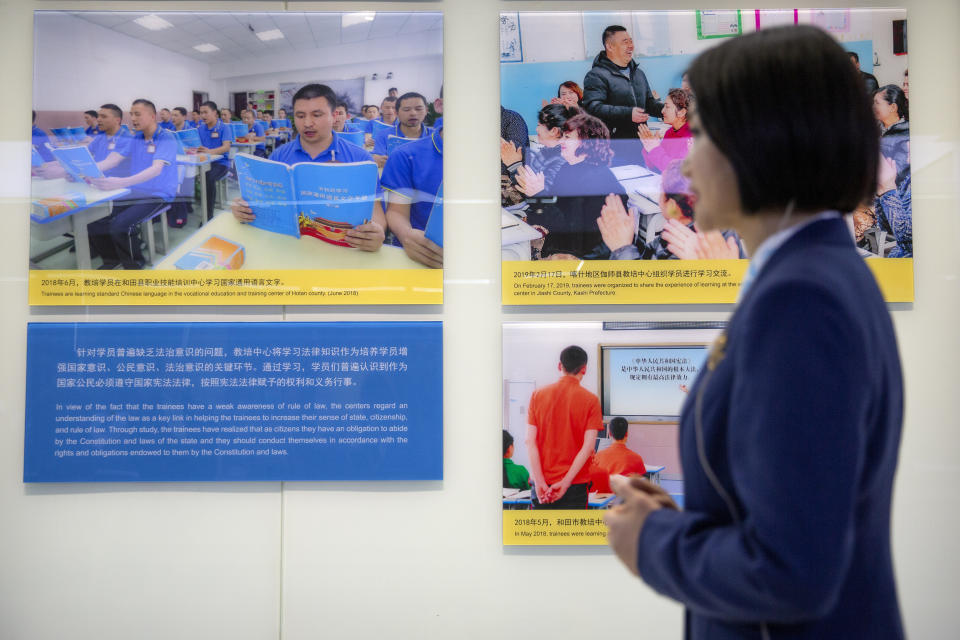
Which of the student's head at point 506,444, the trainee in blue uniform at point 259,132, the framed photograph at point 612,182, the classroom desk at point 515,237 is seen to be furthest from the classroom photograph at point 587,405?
the trainee in blue uniform at point 259,132

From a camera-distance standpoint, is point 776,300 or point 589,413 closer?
point 776,300

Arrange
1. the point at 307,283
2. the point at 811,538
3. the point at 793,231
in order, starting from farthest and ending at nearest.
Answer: the point at 307,283 < the point at 793,231 < the point at 811,538

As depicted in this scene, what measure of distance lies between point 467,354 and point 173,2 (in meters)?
1.62

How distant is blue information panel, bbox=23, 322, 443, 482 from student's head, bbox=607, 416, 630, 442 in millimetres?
594

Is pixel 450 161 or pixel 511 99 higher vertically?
pixel 511 99

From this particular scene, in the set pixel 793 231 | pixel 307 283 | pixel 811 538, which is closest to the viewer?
pixel 811 538

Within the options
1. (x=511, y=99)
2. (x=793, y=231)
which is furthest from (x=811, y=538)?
(x=511, y=99)

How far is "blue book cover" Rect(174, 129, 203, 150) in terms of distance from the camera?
2387 millimetres

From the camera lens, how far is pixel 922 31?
2.44 m

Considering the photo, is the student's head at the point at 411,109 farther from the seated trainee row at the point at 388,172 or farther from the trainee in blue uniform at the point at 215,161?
the trainee in blue uniform at the point at 215,161

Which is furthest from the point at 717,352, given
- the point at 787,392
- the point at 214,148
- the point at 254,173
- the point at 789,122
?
the point at 214,148

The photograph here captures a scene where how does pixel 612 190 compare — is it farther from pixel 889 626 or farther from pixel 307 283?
pixel 889 626
